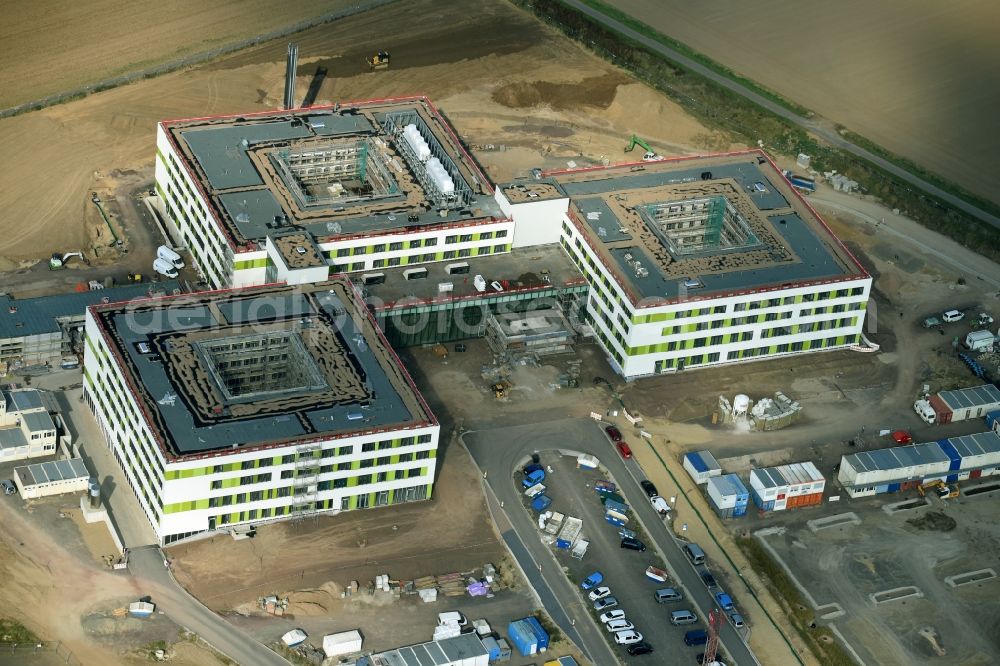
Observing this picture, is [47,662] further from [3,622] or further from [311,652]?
[311,652]

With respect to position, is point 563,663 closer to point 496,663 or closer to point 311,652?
point 496,663

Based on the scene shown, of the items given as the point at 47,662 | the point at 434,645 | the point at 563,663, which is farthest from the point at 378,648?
the point at 47,662

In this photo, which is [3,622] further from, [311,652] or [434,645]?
[434,645]

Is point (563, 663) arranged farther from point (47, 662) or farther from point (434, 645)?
point (47, 662)

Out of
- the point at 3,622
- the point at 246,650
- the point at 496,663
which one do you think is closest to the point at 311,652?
the point at 246,650

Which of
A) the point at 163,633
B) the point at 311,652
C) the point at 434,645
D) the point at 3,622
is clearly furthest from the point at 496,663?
the point at 3,622
